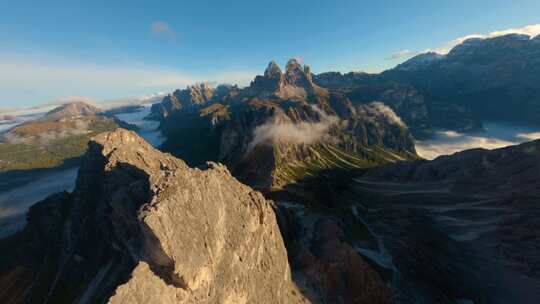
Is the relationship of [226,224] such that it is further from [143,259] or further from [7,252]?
[7,252]

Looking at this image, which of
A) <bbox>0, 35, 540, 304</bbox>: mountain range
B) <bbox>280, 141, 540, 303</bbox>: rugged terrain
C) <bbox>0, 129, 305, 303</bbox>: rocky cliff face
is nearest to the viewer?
<bbox>0, 129, 305, 303</bbox>: rocky cliff face

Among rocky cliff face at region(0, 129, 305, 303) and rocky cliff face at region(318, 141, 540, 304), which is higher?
rocky cliff face at region(0, 129, 305, 303)

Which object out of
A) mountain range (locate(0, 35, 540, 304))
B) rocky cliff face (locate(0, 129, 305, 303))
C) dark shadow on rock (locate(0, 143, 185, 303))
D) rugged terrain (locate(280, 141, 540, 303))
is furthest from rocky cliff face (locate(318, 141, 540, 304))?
dark shadow on rock (locate(0, 143, 185, 303))

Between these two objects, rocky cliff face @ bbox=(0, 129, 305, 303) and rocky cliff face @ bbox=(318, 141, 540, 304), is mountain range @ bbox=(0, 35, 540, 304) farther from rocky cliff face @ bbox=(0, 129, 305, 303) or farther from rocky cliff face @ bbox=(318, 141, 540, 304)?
rocky cliff face @ bbox=(318, 141, 540, 304)

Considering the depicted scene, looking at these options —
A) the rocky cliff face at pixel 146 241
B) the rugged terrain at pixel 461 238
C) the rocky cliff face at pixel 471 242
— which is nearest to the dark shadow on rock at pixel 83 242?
the rocky cliff face at pixel 146 241

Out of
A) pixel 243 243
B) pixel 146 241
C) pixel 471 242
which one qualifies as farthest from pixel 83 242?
pixel 471 242

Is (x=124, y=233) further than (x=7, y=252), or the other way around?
(x=7, y=252)

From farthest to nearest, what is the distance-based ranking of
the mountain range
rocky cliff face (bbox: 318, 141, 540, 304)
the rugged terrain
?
rocky cliff face (bbox: 318, 141, 540, 304) → the rugged terrain → the mountain range

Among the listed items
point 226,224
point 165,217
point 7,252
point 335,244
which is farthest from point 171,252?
point 7,252
